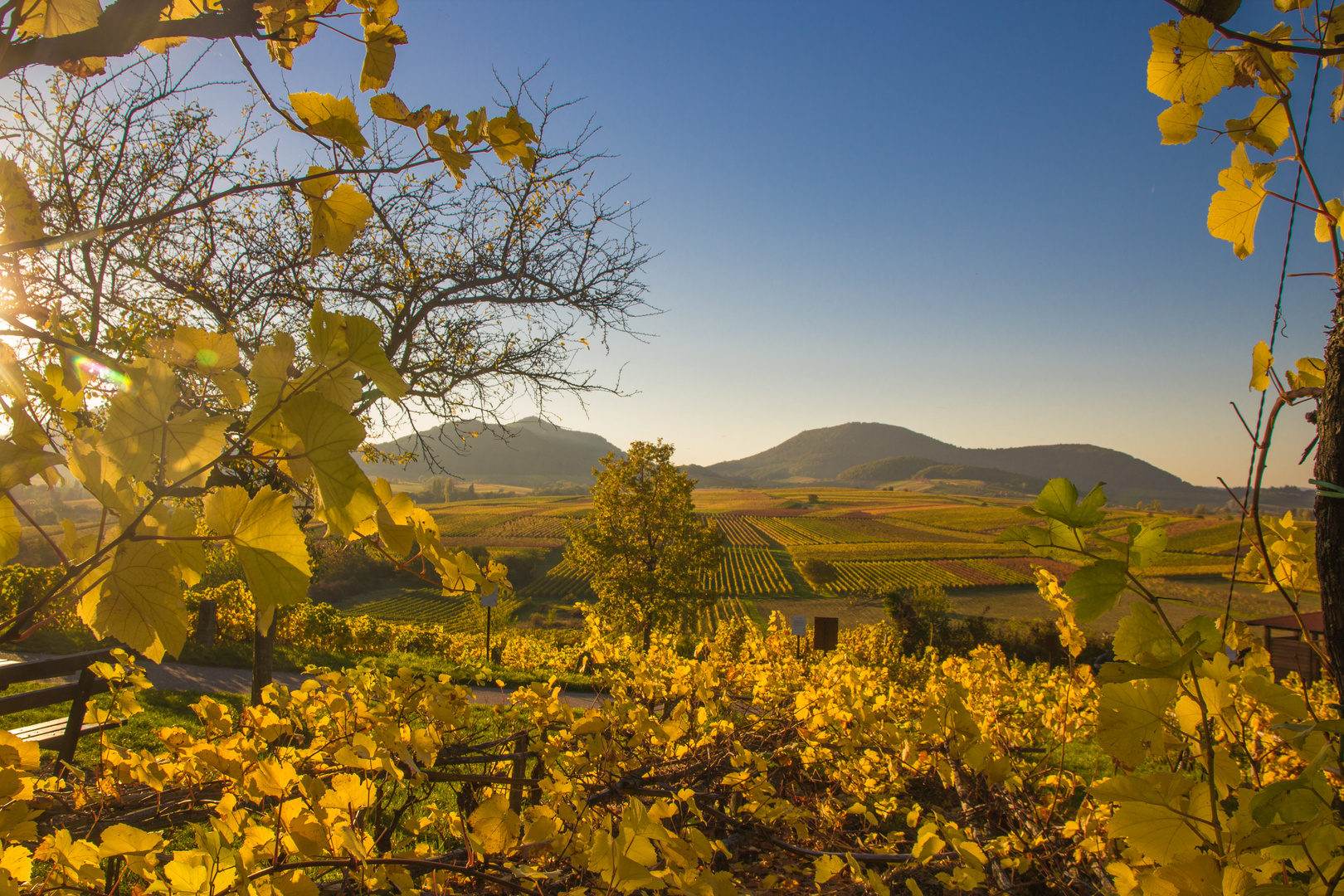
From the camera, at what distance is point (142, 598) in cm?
49

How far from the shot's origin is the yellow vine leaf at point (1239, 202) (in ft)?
2.87

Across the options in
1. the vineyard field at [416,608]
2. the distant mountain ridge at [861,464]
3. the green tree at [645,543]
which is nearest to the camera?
the green tree at [645,543]

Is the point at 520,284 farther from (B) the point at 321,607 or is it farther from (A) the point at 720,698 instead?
(B) the point at 321,607

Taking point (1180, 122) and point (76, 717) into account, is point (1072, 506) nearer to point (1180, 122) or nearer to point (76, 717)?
point (1180, 122)

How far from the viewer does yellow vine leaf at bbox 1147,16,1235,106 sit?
849 mm

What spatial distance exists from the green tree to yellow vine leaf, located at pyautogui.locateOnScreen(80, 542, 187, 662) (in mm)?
16054

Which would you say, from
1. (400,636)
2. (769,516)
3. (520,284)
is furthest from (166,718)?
(769,516)

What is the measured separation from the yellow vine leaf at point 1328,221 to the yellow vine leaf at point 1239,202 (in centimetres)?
9

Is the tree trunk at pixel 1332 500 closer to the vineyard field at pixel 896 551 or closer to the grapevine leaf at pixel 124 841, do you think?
the grapevine leaf at pixel 124 841

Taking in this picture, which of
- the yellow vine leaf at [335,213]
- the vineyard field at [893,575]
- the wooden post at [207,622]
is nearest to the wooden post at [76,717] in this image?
the yellow vine leaf at [335,213]

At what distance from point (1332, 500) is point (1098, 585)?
2.34 ft

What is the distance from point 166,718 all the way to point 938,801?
7.93 metres

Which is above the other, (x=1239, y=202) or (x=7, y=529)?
(x=1239, y=202)

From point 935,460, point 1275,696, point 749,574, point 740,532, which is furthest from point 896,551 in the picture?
point 935,460
